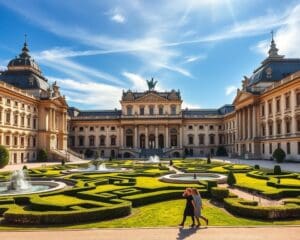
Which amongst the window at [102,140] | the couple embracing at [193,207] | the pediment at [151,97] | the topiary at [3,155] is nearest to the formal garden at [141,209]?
the couple embracing at [193,207]

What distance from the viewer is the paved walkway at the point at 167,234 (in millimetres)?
10391

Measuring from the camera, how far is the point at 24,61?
6331 centimetres

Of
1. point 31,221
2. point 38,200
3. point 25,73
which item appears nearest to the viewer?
point 31,221

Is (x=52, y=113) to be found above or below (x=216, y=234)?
above

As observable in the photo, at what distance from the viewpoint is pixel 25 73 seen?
63125 millimetres

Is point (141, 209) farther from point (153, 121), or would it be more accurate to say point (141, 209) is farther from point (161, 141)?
point (161, 141)

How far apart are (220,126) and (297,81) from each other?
4162 centimetres

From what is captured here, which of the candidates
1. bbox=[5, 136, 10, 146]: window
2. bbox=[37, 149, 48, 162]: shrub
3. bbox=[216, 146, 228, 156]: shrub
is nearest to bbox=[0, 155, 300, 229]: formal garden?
bbox=[5, 136, 10, 146]: window

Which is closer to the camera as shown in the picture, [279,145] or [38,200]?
[38,200]

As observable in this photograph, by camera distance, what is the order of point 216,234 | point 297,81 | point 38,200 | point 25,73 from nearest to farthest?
point 216,234
point 38,200
point 297,81
point 25,73

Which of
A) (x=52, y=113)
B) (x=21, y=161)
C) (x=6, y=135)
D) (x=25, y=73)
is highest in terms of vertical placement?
(x=25, y=73)

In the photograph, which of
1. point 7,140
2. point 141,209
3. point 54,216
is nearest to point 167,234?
point 54,216

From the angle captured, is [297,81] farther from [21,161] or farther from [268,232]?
[21,161]

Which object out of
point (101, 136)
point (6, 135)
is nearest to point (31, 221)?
point (6, 135)
